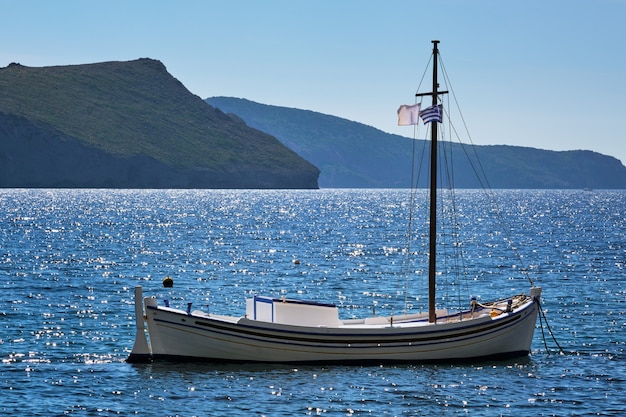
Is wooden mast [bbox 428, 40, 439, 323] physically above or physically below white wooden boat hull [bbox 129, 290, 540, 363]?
above

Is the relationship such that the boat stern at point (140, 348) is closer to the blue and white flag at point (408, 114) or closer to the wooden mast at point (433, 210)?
the wooden mast at point (433, 210)

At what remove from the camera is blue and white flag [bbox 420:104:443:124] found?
4059cm

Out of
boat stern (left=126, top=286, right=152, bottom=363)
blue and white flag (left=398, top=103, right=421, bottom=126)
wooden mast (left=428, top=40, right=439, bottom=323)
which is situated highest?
blue and white flag (left=398, top=103, right=421, bottom=126)

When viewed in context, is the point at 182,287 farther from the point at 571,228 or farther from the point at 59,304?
the point at 571,228

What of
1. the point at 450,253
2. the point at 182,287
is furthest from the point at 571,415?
the point at 450,253

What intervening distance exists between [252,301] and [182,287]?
28.7 m

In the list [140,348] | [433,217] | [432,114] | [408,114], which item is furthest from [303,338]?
[432,114]

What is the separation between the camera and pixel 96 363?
39031 mm

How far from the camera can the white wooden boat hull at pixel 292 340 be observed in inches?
1481

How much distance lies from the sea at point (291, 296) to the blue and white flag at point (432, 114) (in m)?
10.1

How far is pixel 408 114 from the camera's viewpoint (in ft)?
133

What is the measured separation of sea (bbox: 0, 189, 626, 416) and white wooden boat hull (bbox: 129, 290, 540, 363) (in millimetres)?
500

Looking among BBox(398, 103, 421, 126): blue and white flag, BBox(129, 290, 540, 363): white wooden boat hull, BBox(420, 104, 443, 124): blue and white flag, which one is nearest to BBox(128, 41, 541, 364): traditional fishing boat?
BBox(129, 290, 540, 363): white wooden boat hull

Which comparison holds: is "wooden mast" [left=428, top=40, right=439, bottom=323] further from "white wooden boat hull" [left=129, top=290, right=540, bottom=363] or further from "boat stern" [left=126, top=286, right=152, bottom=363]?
"boat stern" [left=126, top=286, right=152, bottom=363]
